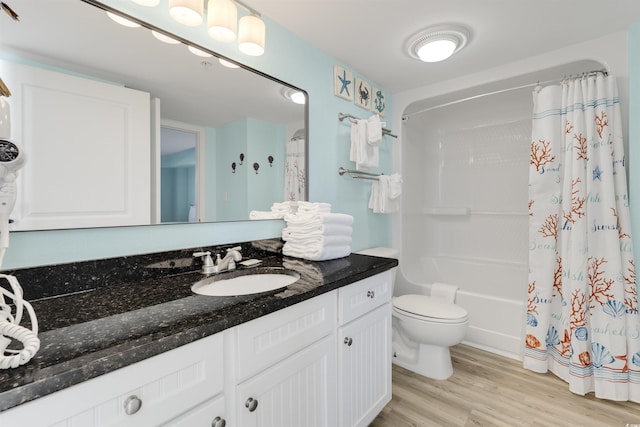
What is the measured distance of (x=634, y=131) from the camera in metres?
1.67

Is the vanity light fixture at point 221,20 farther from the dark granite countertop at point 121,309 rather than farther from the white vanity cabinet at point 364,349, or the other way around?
the white vanity cabinet at point 364,349

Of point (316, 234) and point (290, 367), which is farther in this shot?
point (316, 234)

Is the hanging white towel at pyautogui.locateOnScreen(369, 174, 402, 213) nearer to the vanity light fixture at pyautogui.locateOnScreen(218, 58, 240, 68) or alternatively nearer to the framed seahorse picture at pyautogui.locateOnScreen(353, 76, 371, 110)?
the framed seahorse picture at pyautogui.locateOnScreen(353, 76, 371, 110)

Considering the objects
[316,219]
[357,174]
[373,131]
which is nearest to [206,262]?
[316,219]

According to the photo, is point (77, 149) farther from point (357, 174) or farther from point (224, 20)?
point (357, 174)

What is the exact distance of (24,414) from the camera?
0.49 meters

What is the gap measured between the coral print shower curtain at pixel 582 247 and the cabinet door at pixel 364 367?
121 centimetres

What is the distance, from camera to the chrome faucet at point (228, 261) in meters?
1.27

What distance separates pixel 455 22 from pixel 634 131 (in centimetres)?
120

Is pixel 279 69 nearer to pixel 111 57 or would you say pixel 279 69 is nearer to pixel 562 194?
pixel 111 57

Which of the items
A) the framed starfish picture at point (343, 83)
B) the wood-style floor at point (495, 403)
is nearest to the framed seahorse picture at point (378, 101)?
the framed starfish picture at point (343, 83)

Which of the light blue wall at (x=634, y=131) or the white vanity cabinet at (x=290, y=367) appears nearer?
the white vanity cabinet at (x=290, y=367)

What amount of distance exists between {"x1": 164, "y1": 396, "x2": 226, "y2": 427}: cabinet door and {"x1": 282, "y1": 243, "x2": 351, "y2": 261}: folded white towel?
0.78 meters

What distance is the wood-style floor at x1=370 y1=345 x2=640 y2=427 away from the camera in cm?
154
